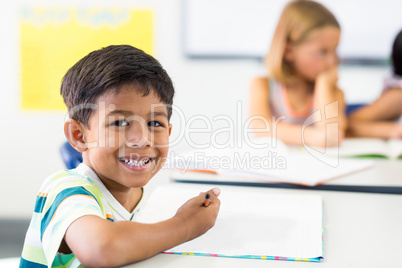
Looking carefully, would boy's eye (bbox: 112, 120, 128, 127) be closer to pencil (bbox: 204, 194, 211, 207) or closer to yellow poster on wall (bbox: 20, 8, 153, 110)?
pencil (bbox: 204, 194, 211, 207)

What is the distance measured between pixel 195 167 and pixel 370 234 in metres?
0.41

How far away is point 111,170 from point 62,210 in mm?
99

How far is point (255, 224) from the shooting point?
58 centimetres

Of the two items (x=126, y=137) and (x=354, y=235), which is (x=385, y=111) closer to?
(x=354, y=235)

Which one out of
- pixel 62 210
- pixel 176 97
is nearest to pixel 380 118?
pixel 176 97

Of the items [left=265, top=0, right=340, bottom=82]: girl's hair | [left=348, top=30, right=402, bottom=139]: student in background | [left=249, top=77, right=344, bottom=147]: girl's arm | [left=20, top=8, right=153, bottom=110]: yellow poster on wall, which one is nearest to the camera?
[left=249, top=77, right=344, bottom=147]: girl's arm

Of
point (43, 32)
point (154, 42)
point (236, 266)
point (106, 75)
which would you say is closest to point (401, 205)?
point (236, 266)

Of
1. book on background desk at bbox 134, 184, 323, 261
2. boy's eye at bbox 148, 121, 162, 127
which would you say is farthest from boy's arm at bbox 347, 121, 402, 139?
boy's eye at bbox 148, 121, 162, 127

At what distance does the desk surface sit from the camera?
47 centimetres

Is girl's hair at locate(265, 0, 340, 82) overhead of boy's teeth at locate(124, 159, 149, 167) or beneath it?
overhead

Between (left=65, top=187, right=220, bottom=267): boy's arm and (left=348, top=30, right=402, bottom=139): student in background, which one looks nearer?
(left=65, top=187, right=220, bottom=267): boy's arm

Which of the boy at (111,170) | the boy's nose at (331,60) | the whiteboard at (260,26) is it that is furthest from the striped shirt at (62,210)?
the whiteboard at (260,26)

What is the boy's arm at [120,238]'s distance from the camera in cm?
42

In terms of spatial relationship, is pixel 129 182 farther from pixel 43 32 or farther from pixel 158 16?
pixel 43 32
